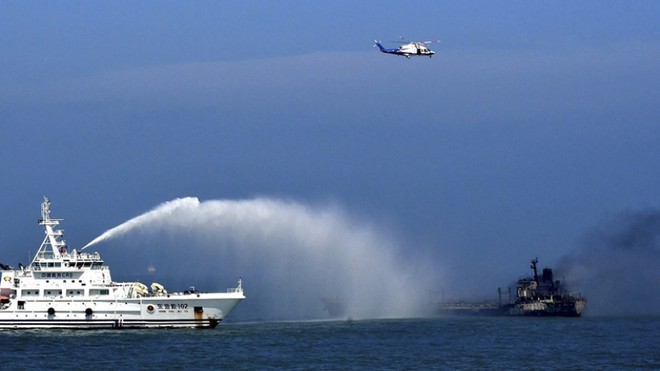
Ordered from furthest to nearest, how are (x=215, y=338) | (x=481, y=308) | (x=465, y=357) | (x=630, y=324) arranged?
1. (x=481, y=308)
2. (x=630, y=324)
3. (x=215, y=338)
4. (x=465, y=357)

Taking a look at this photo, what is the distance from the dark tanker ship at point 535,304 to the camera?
481 feet

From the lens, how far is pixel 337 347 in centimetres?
9362

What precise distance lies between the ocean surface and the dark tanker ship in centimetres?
2621

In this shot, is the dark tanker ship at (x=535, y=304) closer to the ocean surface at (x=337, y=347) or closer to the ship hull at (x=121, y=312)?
the ocean surface at (x=337, y=347)

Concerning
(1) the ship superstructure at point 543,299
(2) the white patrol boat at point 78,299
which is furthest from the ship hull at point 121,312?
(1) the ship superstructure at point 543,299

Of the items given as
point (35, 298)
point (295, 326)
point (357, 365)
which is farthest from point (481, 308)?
point (357, 365)

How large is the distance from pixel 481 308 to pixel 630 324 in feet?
107

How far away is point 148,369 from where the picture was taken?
80062mm

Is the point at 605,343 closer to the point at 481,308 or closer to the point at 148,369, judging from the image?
the point at 148,369

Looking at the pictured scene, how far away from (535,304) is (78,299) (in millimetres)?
61996

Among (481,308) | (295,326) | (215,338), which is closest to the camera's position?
(215,338)

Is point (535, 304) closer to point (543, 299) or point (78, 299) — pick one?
point (543, 299)

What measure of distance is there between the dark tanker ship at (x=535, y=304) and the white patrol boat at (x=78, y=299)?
52026mm

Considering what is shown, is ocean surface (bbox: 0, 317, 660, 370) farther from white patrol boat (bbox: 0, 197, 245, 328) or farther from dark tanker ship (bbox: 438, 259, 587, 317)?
dark tanker ship (bbox: 438, 259, 587, 317)
